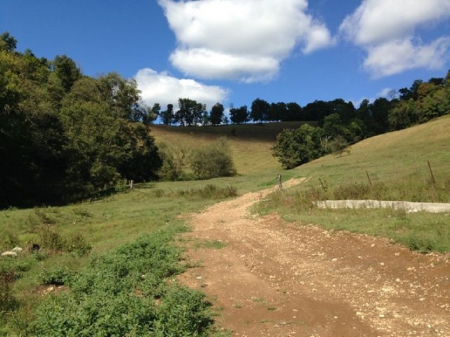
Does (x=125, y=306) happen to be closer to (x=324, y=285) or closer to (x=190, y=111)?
(x=324, y=285)

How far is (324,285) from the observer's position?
26.8 feet

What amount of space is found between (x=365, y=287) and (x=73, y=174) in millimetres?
37818

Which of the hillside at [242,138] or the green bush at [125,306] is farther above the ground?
the hillside at [242,138]

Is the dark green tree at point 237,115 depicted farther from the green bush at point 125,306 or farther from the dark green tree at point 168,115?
the green bush at point 125,306

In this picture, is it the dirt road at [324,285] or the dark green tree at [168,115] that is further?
the dark green tree at [168,115]

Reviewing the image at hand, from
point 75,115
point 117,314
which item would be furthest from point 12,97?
point 117,314

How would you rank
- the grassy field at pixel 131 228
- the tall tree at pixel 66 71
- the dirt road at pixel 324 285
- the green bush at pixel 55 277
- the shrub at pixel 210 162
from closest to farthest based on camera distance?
the dirt road at pixel 324 285 → the grassy field at pixel 131 228 → the green bush at pixel 55 277 → the tall tree at pixel 66 71 → the shrub at pixel 210 162

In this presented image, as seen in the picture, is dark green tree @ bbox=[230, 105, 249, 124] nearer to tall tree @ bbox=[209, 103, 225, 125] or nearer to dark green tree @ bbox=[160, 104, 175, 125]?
tall tree @ bbox=[209, 103, 225, 125]

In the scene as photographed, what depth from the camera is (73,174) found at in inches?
1582

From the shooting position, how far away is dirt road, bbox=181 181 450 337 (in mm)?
6184

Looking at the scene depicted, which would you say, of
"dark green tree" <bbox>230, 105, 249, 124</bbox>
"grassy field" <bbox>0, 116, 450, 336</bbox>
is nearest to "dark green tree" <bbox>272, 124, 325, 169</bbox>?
"grassy field" <bbox>0, 116, 450, 336</bbox>

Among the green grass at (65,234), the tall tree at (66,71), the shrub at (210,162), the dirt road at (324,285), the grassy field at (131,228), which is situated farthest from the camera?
the shrub at (210,162)

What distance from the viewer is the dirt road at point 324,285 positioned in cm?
618

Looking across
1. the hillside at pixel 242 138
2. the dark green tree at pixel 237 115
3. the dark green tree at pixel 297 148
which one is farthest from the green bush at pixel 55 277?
the dark green tree at pixel 237 115
